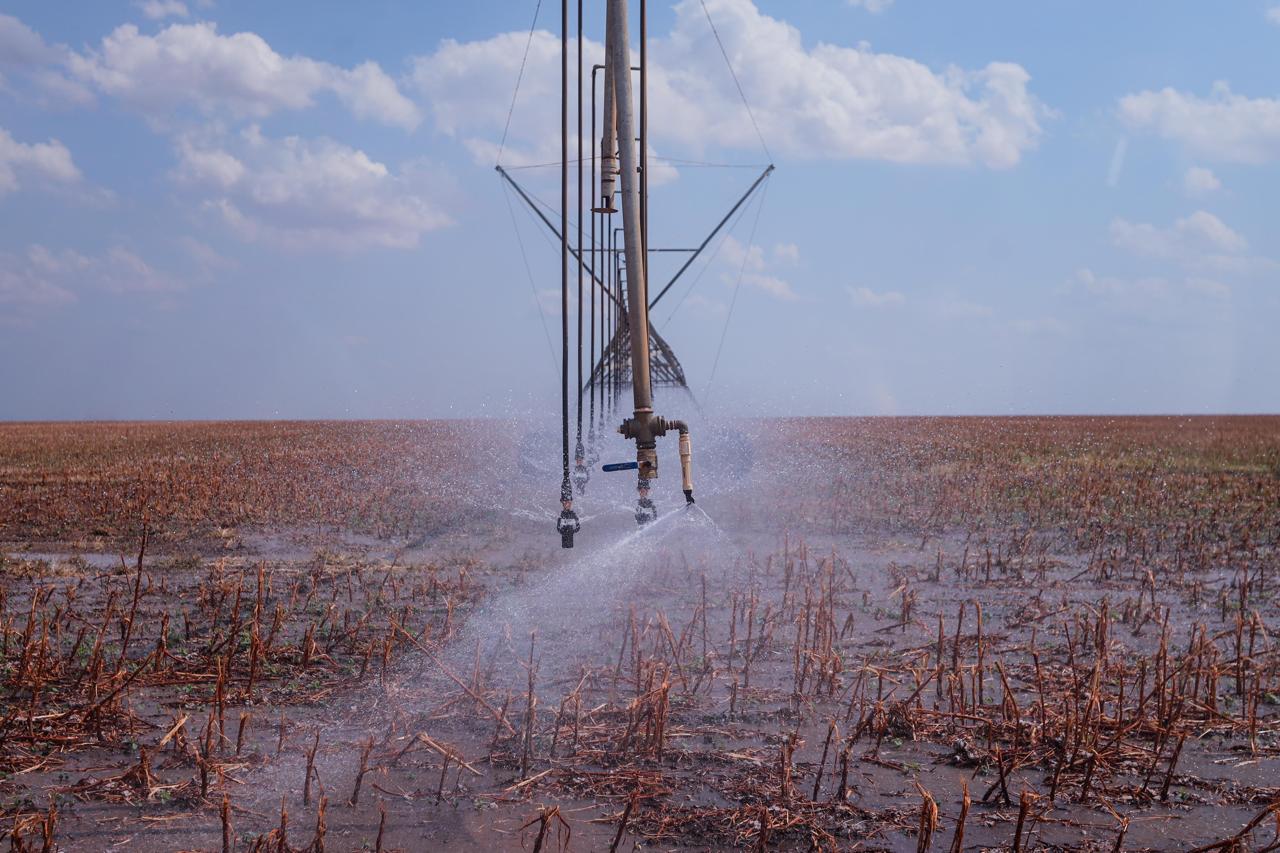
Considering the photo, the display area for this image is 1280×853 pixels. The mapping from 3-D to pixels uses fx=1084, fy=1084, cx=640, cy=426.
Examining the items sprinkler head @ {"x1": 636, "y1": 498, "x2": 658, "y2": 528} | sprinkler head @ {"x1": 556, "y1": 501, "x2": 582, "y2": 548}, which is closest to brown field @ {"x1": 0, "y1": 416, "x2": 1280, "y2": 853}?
sprinkler head @ {"x1": 556, "y1": 501, "x2": 582, "y2": 548}

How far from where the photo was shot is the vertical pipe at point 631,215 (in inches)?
370

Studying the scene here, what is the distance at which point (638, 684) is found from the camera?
259 inches

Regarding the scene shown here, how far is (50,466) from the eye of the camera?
82.9ft

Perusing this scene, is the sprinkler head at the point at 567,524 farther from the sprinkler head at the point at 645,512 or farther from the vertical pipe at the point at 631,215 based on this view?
the vertical pipe at the point at 631,215

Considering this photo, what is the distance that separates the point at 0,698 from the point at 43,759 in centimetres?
135

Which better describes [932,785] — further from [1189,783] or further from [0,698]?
[0,698]

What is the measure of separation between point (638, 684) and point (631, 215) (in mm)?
4598

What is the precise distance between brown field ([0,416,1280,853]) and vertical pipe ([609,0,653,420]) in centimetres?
200

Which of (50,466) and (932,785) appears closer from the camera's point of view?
(932,785)

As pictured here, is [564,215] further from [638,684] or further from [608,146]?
[638,684]

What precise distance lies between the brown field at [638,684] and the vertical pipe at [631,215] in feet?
6.57

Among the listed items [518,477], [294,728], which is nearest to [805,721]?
[294,728]

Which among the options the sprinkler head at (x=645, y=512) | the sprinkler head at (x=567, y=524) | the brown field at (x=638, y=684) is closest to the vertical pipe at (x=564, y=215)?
the sprinkler head at (x=567, y=524)

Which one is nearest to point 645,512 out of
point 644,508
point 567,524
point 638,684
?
point 644,508
